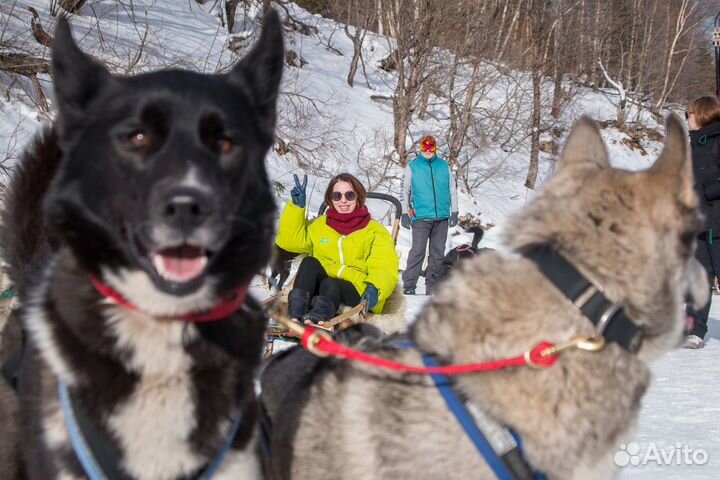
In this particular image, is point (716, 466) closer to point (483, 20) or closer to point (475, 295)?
point (475, 295)

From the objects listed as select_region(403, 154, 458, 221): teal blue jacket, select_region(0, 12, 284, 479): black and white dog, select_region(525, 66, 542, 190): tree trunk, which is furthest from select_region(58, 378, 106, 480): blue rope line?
select_region(525, 66, 542, 190): tree trunk

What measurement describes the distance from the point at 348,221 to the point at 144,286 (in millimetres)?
3830

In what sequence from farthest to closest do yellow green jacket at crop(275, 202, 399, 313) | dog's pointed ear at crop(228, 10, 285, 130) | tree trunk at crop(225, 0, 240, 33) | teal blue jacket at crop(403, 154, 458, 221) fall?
tree trunk at crop(225, 0, 240, 33) < teal blue jacket at crop(403, 154, 458, 221) < yellow green jacket at crop(275, 202, 399, 313) < dog's pointed ear at crop(228, 10, 285, 130)

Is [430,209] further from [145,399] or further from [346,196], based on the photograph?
[145,399]

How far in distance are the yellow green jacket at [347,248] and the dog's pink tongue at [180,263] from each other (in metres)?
3.46

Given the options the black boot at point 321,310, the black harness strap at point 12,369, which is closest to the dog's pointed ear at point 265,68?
the black harness strap at point 12,369

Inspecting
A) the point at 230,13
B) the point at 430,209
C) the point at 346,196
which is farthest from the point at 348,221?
the point at 230,13

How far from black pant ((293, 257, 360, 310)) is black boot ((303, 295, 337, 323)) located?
13 cm

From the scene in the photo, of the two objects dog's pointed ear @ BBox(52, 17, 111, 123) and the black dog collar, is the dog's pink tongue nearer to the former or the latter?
dog's pointed ear @ BBox(52, 17, 111, 123)

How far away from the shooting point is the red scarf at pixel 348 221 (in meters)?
5.60

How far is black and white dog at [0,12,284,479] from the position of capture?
1.74 meters

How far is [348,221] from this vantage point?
5.62 meters

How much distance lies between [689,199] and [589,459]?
73 centimetres

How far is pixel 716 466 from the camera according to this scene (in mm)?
3396
